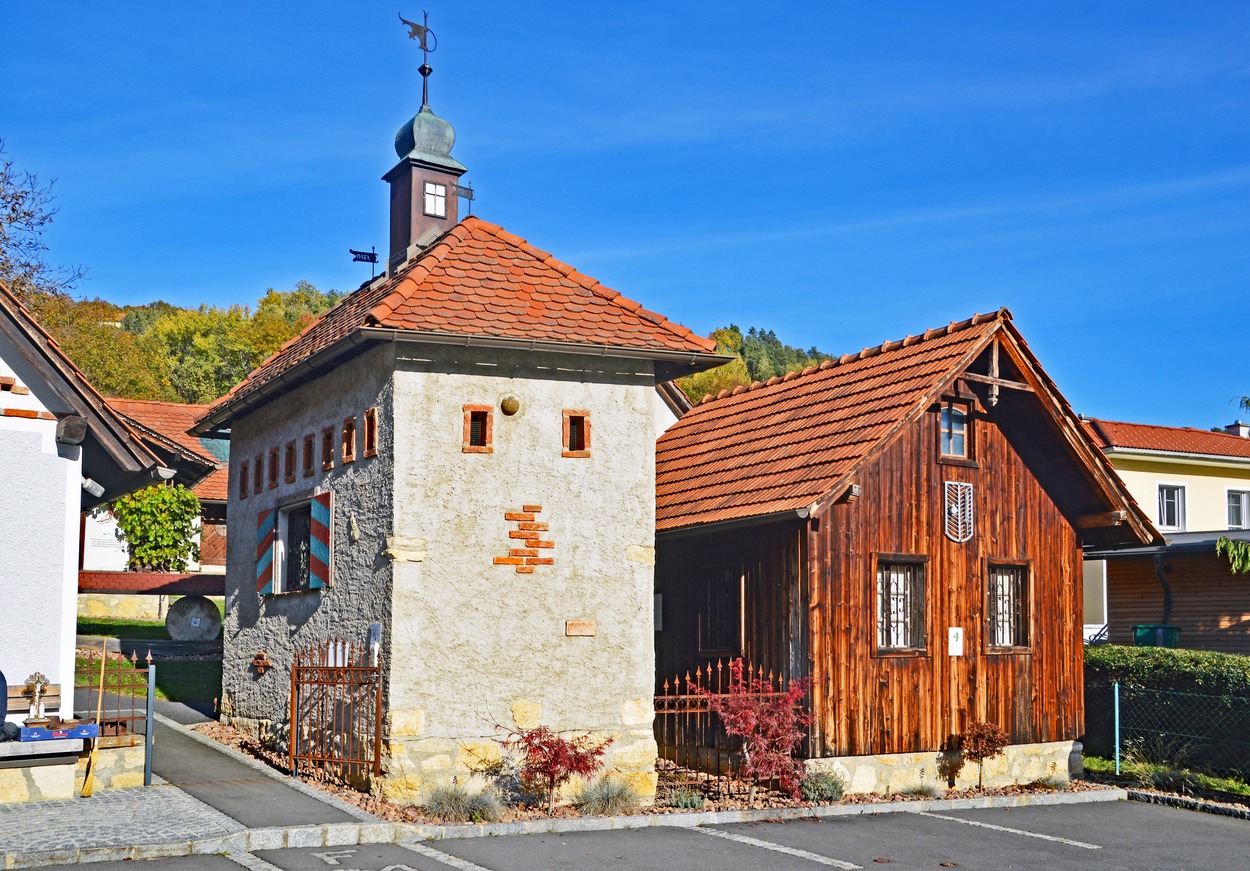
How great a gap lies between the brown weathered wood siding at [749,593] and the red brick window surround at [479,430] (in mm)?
3921

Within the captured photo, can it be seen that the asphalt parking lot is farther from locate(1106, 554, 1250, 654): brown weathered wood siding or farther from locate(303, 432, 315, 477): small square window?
locate(1106, 554, 1250, 654): brown weathered wood siding

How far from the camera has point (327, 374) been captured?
16.1 meters

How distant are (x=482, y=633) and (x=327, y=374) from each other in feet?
13.3

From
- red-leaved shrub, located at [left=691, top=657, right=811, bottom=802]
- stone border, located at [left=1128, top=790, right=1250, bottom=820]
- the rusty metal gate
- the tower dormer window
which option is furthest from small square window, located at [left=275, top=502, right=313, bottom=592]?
stone border, located at [left=1128, top=790, right=1250, bottom=820]

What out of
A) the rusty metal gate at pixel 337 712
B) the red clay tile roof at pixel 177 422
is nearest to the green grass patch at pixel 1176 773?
the rusty metal gate at pixel 337 712

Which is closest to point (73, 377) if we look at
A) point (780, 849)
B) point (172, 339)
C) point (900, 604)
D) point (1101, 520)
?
point (780, 849)

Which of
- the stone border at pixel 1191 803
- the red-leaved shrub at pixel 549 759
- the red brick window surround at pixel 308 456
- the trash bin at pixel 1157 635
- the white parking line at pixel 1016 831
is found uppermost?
the red brick window surround at pixel 308 456

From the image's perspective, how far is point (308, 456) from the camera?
16781 millimetres

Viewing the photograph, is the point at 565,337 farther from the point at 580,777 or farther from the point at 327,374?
the point at 580,777

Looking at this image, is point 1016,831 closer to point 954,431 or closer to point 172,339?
point 954,431

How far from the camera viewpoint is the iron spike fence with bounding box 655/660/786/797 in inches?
605

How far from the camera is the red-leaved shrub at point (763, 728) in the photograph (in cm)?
1482

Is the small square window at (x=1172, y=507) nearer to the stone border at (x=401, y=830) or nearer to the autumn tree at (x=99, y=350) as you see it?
the stone border at (x=401, y=830)

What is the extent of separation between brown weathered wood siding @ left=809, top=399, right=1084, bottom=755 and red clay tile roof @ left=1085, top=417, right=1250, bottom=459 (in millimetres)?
15171
